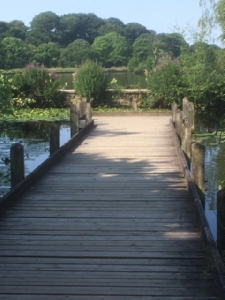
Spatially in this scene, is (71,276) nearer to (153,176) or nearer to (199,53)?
(153,176)

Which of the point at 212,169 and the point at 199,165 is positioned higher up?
the point at 199,165

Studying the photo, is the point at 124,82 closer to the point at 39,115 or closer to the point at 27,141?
the point at 39,115

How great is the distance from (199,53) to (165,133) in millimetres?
8924

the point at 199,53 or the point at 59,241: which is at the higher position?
the point at 199,53

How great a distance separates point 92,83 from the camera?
22.8 metres

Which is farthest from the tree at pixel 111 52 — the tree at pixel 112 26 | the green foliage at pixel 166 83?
the green foliage at pixel 166 83

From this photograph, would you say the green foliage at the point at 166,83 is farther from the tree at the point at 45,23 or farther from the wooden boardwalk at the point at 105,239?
the tree at the point at 45,23

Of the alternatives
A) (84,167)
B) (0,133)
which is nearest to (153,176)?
(84,167)

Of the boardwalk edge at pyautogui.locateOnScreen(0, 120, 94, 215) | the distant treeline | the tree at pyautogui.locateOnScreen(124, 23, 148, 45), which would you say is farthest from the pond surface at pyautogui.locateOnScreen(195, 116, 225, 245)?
the tree at pyautogui.locateOnScreen(124, 23, 148, 45)

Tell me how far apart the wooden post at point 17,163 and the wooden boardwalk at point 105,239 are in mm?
251

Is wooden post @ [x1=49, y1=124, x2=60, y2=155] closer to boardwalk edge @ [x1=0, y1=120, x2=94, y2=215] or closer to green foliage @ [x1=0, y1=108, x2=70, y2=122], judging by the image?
boardwalk edge @ [x1=0, y1=120, x2=94, y2=215]

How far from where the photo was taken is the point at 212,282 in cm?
423

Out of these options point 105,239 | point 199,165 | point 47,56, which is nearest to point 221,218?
point 105,239

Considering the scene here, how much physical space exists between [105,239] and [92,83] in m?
17.9
